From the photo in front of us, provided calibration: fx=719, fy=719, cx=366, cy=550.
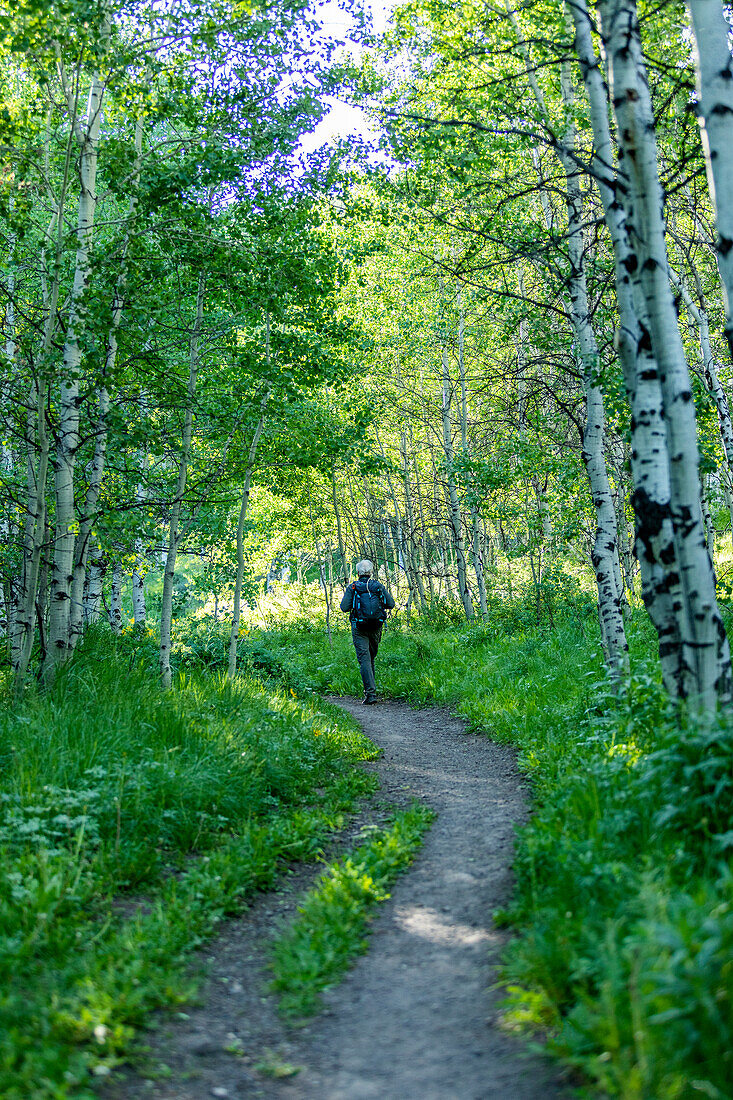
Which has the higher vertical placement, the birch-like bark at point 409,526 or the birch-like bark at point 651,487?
the birch-like bark at point 409,526

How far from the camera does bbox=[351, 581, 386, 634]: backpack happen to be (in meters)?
12.6

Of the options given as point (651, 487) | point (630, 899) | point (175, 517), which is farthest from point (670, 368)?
point (175, 517)

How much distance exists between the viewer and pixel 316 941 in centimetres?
418

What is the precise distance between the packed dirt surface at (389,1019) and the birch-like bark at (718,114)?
379 centimetres

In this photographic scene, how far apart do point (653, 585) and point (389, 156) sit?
6.92 m

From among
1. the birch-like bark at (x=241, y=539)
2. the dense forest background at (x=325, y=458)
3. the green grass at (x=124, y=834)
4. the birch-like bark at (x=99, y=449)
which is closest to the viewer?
the green grass at (x=124, y=834)

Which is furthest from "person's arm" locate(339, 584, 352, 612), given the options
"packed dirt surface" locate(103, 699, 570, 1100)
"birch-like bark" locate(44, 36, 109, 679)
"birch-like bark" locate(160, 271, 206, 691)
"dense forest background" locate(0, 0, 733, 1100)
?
"packed dirt surface" locate(103, 699, 570, 1100)

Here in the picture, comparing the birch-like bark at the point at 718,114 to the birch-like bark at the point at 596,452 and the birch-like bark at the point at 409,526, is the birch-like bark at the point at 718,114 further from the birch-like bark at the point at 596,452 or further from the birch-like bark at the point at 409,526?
the birch-like bark at the point at 409,526

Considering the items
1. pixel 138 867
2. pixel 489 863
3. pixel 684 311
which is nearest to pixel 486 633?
pixel 684 311

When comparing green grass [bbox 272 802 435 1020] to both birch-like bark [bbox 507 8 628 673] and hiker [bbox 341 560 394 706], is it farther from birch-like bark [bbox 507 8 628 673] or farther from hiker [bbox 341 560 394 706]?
hiker [bbox 341 560 394 706]

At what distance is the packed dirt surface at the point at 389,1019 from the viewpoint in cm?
302

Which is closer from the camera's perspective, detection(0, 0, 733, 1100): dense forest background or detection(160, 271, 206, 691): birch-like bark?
detection(0, 0, 733, 1100): dense forest background

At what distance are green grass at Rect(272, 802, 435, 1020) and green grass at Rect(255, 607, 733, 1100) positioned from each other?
0.91 meters

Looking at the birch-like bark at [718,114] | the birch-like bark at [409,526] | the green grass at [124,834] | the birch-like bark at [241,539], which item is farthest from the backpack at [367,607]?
the birch-like bark at [718,114]
